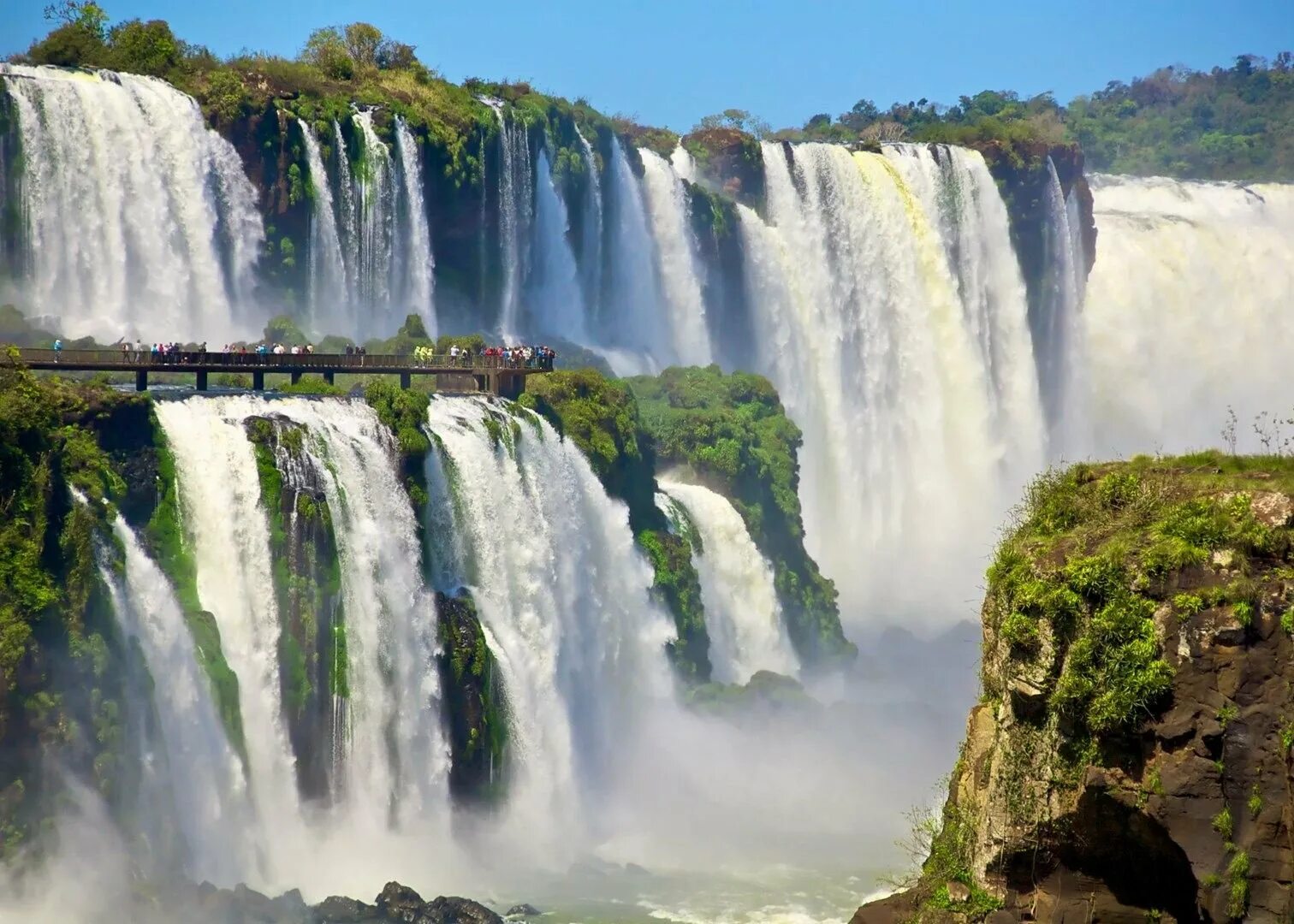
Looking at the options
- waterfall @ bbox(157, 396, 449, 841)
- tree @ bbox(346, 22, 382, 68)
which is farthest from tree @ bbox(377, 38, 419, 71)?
waterfall @ bbox(157, 396, 449, 841)

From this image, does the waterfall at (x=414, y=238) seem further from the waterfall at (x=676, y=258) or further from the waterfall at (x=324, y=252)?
the waterfall at (x=676, y=258)

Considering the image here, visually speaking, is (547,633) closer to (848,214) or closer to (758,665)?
(758,665)

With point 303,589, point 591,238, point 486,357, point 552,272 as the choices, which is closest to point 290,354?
point 303,589

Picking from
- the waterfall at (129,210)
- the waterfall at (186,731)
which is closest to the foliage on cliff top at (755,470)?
the waterfall at (129,210)

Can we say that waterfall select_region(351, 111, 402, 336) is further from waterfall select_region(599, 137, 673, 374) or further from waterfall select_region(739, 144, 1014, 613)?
waterfall select_region(739, 144, 1014, 613)

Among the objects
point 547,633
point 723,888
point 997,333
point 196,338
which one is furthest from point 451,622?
point 997,333
